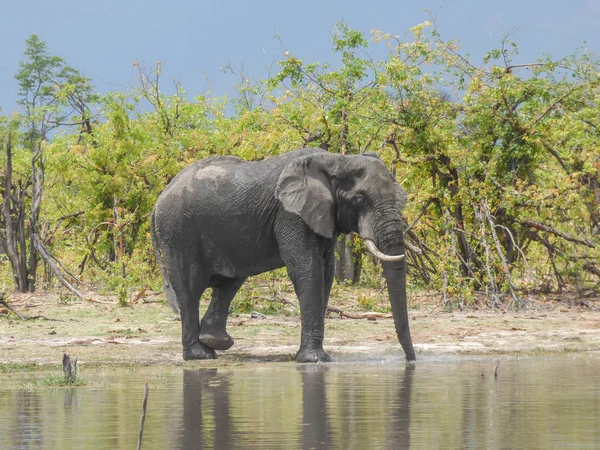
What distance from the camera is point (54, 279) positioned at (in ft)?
87.8

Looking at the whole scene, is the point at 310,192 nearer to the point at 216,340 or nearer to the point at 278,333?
the point at 216,340

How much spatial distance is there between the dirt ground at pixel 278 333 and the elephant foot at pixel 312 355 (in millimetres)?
492

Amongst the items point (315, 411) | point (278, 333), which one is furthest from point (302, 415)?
point (278, 333)

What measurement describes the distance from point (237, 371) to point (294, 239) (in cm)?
192

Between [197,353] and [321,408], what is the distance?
520 centimetres

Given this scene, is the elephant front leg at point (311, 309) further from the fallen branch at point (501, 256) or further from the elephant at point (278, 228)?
the fallen branch at point (501, 256)

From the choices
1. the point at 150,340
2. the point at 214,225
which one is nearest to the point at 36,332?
the point at 150,340

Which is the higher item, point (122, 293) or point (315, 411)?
Answer: point (122, 293)

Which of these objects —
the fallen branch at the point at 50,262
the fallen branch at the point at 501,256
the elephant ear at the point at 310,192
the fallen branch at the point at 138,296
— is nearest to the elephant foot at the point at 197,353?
the elephant ear at the point at 310,192

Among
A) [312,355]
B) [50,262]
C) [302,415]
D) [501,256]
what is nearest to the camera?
[302,415]

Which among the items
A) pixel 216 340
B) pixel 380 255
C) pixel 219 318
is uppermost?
pixel 380 255

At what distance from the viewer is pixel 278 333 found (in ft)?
53.2

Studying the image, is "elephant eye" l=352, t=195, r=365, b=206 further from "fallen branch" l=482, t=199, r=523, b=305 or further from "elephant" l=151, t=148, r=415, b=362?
"fallen branch" l=482, t=199, r=523, b=305

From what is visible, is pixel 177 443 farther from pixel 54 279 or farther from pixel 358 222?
pixel 54 279
